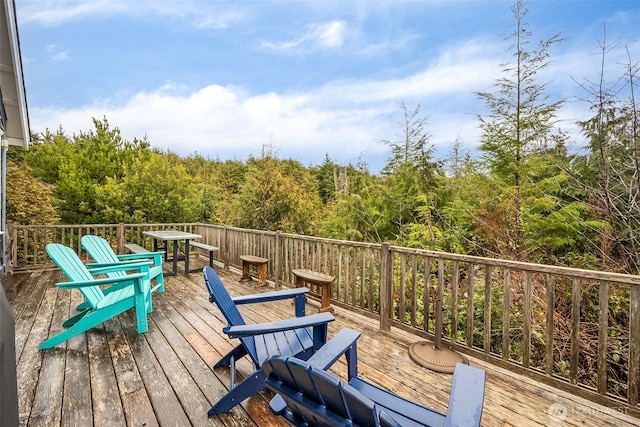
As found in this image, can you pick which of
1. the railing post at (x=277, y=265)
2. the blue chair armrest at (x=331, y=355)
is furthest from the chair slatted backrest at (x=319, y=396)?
the railing post at (x=277, y=265)

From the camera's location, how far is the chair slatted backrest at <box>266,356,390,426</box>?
968 millimetres

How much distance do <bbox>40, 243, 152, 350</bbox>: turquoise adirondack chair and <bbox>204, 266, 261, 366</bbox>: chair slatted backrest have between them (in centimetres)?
124

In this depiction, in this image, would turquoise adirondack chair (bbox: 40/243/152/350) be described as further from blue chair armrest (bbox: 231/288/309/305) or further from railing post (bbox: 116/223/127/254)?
railing post (bbox: 116/223/127/254)

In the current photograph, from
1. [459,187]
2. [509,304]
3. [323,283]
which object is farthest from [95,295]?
[459,187]

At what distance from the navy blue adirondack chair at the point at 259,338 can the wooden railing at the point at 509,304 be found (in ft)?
4.37

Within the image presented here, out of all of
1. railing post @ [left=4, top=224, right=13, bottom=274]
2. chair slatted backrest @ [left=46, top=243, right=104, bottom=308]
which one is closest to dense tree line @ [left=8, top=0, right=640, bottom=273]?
railing post @ [left=4, top=224, right=13, bottom=274]

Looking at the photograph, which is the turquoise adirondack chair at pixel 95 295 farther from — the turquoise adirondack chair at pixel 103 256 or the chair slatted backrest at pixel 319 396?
the chair slatted backrest at pixel 319 396

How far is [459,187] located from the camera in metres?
6.30

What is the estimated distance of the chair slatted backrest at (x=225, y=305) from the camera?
6.37 ft

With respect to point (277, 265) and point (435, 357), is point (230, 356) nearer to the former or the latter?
point (435, 357)

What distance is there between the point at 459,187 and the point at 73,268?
258 inches

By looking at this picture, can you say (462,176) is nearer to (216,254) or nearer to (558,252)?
(558,252)

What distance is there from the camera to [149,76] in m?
10.5

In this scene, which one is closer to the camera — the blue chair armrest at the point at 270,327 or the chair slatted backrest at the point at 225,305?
the blue chair armrest at the point at 270,327
